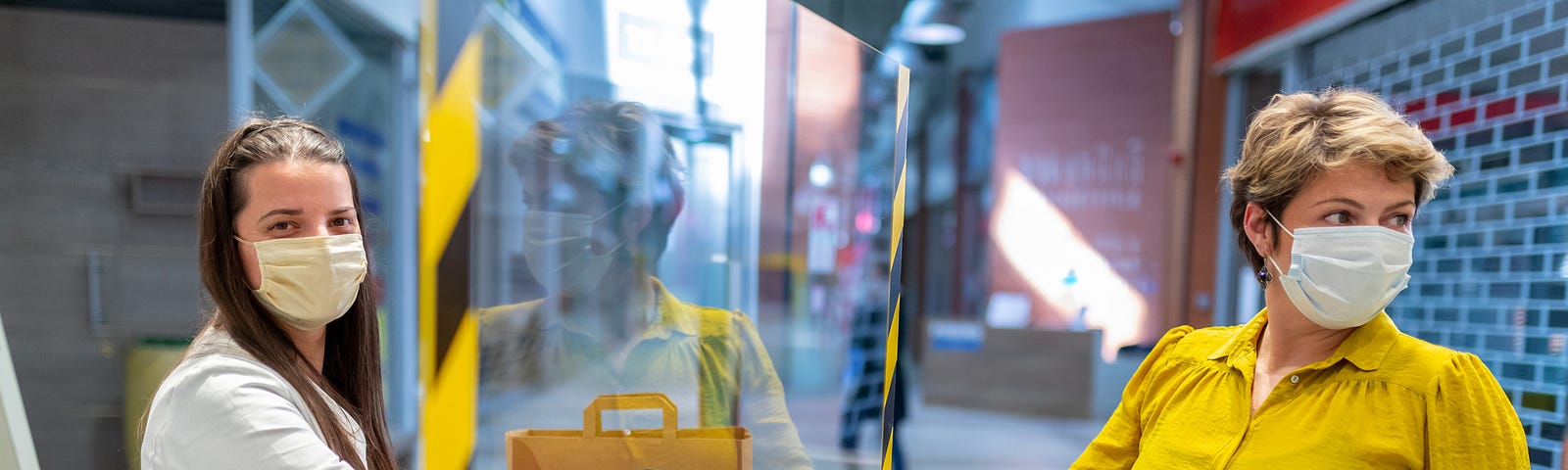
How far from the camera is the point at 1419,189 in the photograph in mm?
1244

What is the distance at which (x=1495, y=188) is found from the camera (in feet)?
11.2

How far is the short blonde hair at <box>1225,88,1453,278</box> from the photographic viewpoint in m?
1.17

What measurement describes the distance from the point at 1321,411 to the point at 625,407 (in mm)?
1052

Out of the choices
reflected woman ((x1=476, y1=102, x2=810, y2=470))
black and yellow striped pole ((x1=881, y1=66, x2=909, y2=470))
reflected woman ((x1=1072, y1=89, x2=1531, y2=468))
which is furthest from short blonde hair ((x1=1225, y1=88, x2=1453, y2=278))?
reflected woman ((x1=476, y1=102, x2=810, y2=470))

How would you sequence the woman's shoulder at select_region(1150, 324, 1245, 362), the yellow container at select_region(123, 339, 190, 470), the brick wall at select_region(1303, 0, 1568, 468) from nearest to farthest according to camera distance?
the woman's shoulder at select_region(1150, 324, 1245, 362)
the brick wall at select_region(1303, 0, 1568, 468)
the yellow container at select_region(123, 339, 190, 470)

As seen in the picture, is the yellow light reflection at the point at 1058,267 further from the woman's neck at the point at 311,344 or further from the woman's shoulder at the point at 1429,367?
the woman's neck at the point at 311,344

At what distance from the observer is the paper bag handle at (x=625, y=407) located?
53.6 inches

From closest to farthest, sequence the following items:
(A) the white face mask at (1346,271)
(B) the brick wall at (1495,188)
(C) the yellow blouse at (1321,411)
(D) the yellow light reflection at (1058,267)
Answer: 1. (C) the yellow blouse at (1321,411)
2. (A) the white face mask at (1346,271)
3. (B) the brick wall at (1495,188)
4. (D) the yellow light reflection at (1058,267)

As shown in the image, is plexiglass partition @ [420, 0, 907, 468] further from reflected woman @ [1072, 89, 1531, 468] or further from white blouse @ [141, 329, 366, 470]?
reflected woman @ [1072, 89, 1531, 468]

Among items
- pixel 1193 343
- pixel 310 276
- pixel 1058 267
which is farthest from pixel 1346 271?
pixel 1058 267

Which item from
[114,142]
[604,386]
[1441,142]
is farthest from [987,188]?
[604,386]

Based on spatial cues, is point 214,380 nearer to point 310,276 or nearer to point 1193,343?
point 310,276

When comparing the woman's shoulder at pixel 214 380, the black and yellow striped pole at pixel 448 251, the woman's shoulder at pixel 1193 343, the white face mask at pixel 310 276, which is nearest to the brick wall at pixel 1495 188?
the woman's shoulder at pixel 1193 343

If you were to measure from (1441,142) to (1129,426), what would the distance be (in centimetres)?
330
